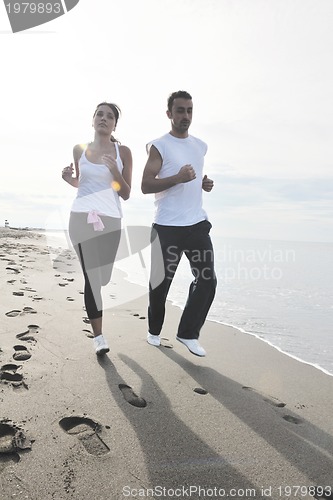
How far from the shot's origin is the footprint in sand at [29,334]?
340 cm

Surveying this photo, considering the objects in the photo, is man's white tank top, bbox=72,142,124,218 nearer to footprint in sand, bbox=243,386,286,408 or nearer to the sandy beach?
the sandy beach

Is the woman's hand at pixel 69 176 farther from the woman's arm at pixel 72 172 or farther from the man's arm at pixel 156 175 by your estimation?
the man's arm at pixel 156 175

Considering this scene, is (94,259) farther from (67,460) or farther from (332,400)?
(332,400)

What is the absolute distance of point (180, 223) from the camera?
11.1 feet

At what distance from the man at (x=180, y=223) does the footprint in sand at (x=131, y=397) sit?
0.86 metres

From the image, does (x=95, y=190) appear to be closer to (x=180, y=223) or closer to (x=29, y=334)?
(x=180, y=223)

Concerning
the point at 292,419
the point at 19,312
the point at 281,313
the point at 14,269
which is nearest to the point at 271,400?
the point at 292,419

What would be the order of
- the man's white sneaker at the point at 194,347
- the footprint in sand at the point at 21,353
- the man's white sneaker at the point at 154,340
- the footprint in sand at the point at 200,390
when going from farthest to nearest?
the man's white sneaker at the point at 154,340 → the man's white sneaker at the point at 194,347 → the footprint in sand at the point at 21,353 → the footprint in sand at the point at 200,390

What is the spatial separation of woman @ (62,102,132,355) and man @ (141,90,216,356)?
288 mm

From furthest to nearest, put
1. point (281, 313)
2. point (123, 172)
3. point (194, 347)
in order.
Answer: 1. point (281, 313)
2. point (123, 172)
3. point (194, 347)

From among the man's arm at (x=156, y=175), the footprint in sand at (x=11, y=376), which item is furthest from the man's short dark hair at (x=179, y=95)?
the footprint in sand at (x=11, y=376)

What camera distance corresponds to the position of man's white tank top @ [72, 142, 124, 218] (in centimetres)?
338

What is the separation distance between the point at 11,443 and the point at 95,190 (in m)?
2.16

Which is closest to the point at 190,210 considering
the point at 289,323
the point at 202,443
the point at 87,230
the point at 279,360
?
the point at 87,230
